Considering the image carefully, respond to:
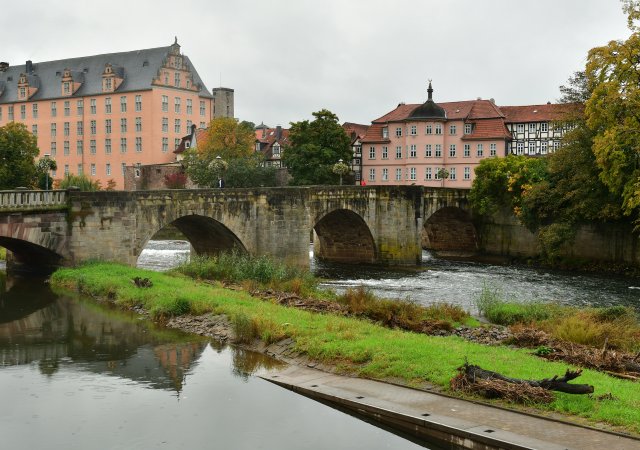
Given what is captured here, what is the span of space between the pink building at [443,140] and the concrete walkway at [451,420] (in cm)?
6692

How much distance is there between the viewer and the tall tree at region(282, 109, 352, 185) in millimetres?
78250

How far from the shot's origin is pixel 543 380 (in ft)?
49.2

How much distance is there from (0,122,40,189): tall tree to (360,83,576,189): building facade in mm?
39228

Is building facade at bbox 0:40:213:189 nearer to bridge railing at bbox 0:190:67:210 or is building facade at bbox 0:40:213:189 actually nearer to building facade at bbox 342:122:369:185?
building facade at bbox 342:122:369:185

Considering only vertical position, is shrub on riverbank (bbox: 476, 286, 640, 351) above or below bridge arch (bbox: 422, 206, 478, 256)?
below

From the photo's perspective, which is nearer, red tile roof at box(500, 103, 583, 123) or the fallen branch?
the fallen branch

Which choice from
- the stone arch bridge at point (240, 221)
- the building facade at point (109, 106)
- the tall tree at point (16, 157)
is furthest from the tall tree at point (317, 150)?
the tall tree at point (16, 157)

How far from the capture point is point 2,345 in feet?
76.4

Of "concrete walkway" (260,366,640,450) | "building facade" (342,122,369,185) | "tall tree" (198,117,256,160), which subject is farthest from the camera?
"building facade" (342,122,369,185)

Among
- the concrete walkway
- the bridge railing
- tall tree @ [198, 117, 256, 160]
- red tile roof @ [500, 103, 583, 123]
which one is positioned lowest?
the concrete walkway

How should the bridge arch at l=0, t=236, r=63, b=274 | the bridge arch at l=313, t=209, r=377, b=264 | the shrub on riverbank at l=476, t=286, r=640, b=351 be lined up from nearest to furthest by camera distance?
1. the shrub on riverbank at l=476, t=286, r=640, b=351
2. the bridge arch at l=0, t=236, r=63, b=274
3. the bridge arch at l=313, t=209, r=377, b=264

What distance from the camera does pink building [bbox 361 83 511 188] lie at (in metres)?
83.0

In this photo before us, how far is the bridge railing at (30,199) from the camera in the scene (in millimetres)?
33625

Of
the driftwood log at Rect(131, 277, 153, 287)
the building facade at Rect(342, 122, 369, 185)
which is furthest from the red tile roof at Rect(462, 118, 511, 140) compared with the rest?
the driftwood log at Rect(131, 277, 153, 287)
